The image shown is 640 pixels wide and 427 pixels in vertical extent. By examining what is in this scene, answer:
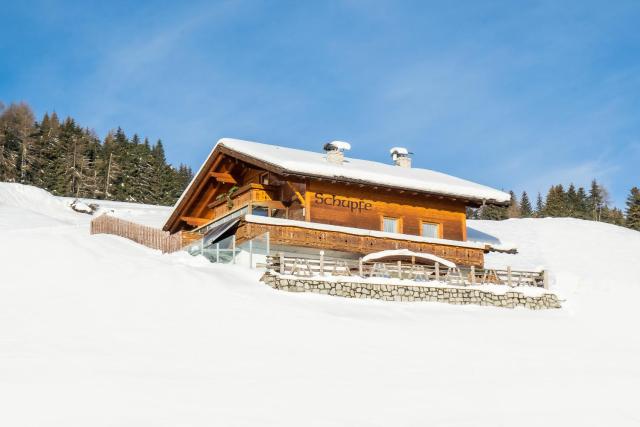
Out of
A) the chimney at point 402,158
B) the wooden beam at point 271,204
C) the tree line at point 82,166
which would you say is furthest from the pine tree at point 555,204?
the wooden beam at point 271,204

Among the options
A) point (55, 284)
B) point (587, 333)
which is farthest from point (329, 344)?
point (587, 333)

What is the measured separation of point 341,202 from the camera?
27.2 meters

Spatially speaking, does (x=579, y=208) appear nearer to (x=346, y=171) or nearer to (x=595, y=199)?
(x=595, y=199)

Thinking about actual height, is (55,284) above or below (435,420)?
above

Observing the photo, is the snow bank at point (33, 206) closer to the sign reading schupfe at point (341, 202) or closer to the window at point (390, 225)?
the sign reading schupfe at point (341, 202)

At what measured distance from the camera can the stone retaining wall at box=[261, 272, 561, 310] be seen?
2262 centimetres

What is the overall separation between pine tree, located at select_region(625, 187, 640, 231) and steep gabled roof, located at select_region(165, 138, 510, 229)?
47.4 metres

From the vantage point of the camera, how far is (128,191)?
7812cm

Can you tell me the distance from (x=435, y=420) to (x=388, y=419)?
27.9 inches

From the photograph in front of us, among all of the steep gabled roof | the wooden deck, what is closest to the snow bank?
the steep gabled roof

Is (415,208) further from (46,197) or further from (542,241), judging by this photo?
(46,197)

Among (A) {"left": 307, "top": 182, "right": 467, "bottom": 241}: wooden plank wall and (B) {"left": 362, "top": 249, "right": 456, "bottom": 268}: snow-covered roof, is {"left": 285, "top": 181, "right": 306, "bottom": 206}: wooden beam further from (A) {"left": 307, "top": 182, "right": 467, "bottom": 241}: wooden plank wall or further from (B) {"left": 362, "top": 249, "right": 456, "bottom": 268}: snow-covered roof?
(B) {"left": 362, "top": 249, "right": 456, "bottom": 268}: snow-covered roof

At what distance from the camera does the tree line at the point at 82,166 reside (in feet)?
245

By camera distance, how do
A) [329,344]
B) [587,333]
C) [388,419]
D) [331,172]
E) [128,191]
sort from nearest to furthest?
[388,419], [329,344], [587,333], [331,172], [128,191]
